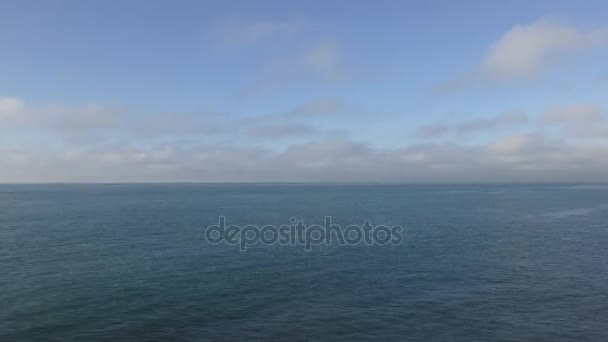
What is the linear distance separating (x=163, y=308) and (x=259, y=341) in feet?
53.6

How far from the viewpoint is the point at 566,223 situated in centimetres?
13238

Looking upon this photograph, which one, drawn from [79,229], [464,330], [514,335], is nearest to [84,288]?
[464,330]

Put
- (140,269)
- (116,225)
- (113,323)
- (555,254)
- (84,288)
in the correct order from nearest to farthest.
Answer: (113,323) → (84,288) → (140,269) → (555,254) → (116,225)

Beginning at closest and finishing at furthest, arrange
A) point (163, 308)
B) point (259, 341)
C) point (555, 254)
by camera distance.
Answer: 1. point (259, 341)
2. point (163, 308)
3. point (555, 254)

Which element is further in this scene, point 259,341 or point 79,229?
point 79,229

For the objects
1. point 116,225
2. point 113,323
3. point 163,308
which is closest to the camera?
point 113,323

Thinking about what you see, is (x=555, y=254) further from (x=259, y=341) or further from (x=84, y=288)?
(x=84, y=288)

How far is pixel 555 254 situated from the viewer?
82.7 metres

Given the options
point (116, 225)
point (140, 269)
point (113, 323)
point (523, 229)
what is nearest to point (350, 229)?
point (523, 229)

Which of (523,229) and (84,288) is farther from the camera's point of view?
(523,229)

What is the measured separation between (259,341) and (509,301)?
35.3 metres

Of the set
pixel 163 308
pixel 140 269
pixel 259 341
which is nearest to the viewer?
pixel 259 341

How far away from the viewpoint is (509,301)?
53719 millimetres

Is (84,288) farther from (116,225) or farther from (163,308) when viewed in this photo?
(116,225)
